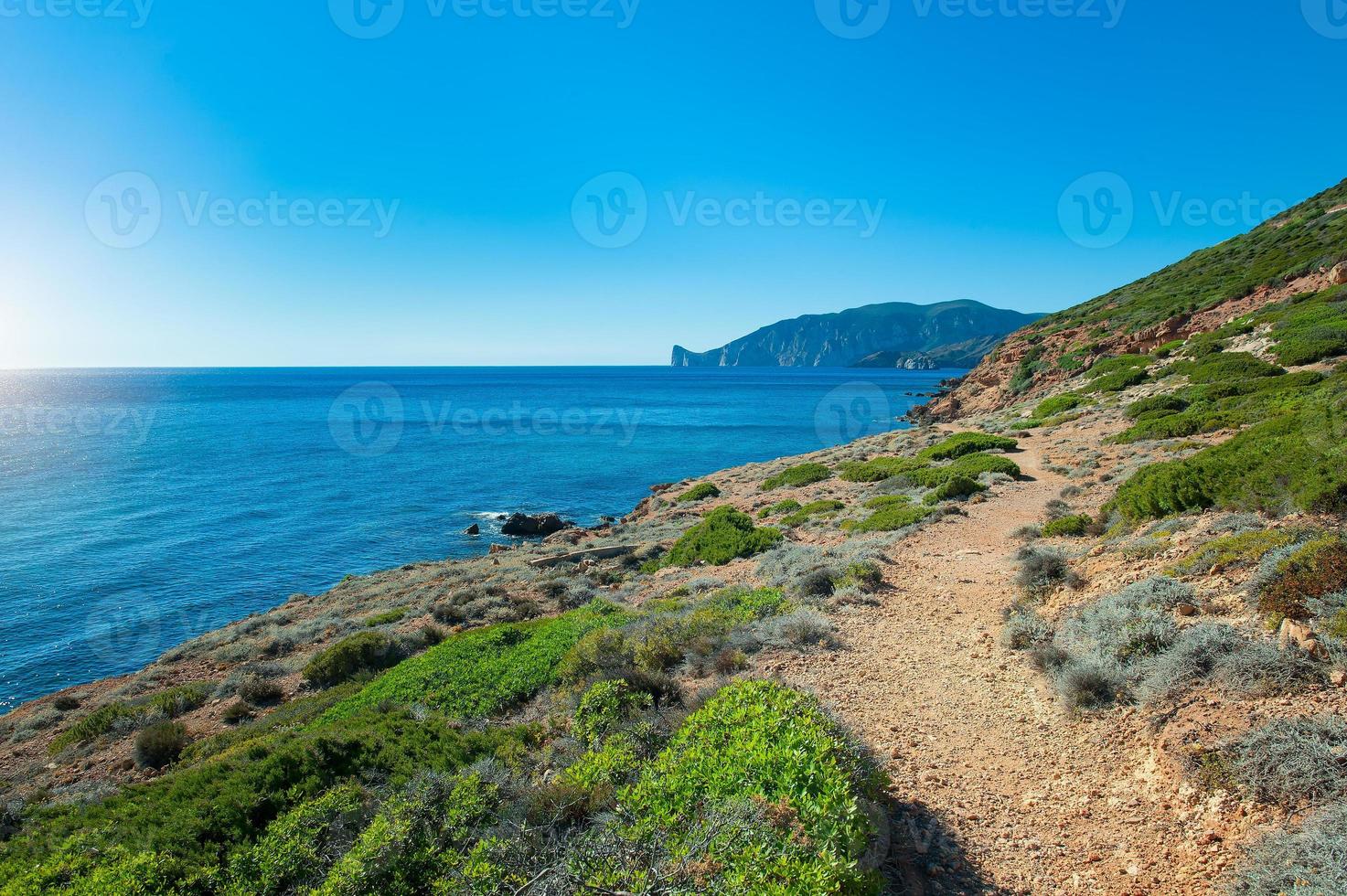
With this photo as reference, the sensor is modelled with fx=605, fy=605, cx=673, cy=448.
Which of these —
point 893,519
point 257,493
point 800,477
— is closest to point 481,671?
point 893,519

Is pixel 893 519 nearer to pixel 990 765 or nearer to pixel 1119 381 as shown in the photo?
pixel 990 765

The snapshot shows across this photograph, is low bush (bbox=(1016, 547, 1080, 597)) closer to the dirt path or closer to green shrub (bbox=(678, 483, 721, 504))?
the dirt path

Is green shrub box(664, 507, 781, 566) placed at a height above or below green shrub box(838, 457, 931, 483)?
below

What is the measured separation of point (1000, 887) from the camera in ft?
16.4

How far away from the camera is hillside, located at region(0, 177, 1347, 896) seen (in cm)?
488

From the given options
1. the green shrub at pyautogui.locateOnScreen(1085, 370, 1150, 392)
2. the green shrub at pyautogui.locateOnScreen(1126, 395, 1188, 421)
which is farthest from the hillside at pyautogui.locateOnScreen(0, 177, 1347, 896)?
the green shrub at pyautogui.locateOnScreen(1085, 370, 1150, 392)

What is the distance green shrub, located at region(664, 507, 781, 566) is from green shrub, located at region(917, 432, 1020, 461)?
1325 cm

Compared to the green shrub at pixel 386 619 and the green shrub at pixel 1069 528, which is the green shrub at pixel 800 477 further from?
the green shrub at pixel 386 619

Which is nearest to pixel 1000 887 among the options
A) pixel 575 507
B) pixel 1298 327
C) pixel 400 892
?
pixel 400 892

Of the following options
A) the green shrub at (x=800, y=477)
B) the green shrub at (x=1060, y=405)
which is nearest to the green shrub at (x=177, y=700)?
the green shrub at (x=800, y=477)

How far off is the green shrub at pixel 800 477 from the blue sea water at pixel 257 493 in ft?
41.4

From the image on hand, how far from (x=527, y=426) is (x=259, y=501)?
43.8 m

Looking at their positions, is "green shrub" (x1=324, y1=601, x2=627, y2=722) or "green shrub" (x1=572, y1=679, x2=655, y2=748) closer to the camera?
"green shrub" (x1=572, y1=679, x2=655, y2=748)

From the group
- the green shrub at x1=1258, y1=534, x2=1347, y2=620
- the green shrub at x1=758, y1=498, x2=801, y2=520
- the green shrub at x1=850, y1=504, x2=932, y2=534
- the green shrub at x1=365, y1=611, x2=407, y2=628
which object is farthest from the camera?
the green shrub at x1=758, y1=498, x2=801, y2=520
